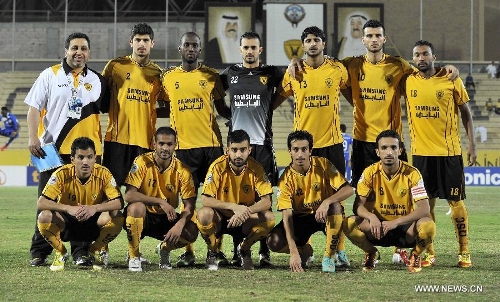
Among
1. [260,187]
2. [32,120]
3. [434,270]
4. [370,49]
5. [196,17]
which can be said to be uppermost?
[196,17]

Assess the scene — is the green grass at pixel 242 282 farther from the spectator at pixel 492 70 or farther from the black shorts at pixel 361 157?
the spectator at pixel 492 70

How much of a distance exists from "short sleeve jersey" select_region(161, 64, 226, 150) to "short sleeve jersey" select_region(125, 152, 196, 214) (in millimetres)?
496

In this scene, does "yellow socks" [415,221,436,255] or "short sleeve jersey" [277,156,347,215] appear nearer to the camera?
"yellow socks" [415,221,436,255]

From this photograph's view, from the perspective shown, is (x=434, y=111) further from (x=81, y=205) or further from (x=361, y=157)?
(x=81, y=205)

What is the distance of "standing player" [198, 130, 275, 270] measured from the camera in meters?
7.32

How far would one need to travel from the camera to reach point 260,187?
24.4 feet

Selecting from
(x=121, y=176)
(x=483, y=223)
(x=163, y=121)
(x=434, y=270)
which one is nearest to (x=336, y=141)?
(x=434, y=270)

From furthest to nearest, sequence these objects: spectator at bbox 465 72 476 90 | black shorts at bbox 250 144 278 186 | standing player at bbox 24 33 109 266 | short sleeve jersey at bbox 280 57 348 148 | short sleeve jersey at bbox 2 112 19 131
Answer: spectator at bbox 465 72 476 90 < short sleeve jersey at bbox 2 112 19 131 < black shorts at bbox 250 144 278 186 < short sleeve jersey at bbox 280 57 348 148 < standing player at bbox 24 33 109 266

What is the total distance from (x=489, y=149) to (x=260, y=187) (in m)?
23.3

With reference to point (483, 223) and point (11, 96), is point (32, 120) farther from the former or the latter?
point (11, 96)

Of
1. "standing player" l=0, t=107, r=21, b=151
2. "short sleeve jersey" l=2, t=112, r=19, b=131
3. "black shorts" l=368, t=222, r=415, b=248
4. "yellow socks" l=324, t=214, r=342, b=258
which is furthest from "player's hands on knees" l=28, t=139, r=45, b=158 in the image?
"short sleeve jersey" l=2, t=112, r=19, b=131

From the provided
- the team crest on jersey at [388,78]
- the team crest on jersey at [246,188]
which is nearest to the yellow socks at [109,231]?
the team crest on jersey at [246,188]

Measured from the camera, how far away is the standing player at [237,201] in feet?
24.0

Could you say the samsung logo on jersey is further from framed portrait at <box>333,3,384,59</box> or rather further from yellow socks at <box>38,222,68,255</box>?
yellow socks at <box>38,222,68,255</box>
